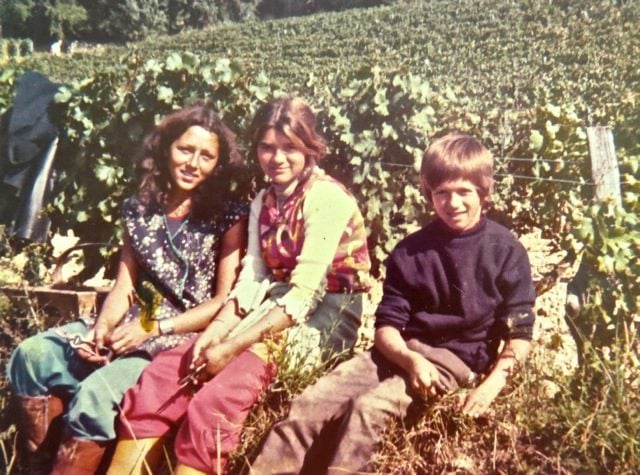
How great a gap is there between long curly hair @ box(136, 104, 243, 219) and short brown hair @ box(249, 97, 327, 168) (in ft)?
0.84

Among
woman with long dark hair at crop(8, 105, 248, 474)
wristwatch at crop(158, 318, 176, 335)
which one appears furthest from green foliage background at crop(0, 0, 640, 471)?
wristwatch at crop(158, 318, 176, 335)

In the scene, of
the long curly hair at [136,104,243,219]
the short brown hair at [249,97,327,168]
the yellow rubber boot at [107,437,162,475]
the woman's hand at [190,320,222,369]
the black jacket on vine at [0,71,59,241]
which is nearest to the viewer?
the yellow rubber boot at [107,437,162,475]

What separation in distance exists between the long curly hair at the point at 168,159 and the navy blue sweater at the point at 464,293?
1104 millimetres

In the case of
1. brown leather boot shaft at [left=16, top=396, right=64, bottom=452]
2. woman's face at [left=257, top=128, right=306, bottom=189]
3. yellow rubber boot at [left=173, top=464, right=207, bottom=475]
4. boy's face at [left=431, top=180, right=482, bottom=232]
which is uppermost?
woman's face at [left=257, top=128, right=306, bottom=189]

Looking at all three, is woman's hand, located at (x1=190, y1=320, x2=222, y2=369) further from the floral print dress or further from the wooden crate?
the wooden crate

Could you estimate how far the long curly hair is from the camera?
3.60 m

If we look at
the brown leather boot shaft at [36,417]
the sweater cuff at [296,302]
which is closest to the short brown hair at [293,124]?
the sweater cuff at [296,302]

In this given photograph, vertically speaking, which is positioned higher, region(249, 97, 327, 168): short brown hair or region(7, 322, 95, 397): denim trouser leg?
region(249, 97, 327, 168): short brown hair

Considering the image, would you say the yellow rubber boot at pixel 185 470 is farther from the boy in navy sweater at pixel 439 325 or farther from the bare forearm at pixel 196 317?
the bare forearm at pixel 196 317

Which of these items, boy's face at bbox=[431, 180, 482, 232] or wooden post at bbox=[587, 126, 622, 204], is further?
wooden post at bbox=[587, 126, 622, 204]

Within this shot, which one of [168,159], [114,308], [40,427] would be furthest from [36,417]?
[168,159]

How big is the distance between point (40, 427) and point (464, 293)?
1.91 m

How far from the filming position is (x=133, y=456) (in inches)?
113

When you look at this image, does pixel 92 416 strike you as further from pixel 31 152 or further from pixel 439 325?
pixel 31 152
